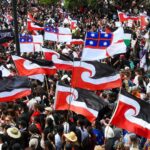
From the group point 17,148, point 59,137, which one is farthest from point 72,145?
point 17,148

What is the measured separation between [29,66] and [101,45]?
6.68 ft

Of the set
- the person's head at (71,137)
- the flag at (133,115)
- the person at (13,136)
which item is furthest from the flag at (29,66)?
the flag at (133,115)

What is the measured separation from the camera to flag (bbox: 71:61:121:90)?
9.72m

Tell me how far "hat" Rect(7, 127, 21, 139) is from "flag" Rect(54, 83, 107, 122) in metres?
0.94

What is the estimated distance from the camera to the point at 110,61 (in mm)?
17953

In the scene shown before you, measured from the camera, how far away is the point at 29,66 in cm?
1229

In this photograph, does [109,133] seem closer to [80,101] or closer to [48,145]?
[80,101]

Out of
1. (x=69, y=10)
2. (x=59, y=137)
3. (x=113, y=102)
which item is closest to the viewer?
(x=59, y=137)

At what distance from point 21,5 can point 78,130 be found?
3936cm

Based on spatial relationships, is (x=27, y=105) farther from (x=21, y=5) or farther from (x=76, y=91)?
(x=21, y=5)

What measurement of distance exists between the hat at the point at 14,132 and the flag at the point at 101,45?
82.8 inches

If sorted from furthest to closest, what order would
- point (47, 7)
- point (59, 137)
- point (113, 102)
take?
point (47, 7), point (113, 102), point (59, 137)

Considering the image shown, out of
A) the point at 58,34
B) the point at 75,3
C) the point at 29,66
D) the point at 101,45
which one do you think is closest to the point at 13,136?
the point at 29,66

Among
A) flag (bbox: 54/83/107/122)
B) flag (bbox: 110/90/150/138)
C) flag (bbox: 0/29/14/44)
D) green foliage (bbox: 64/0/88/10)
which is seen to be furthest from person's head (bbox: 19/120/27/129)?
green foliage (bbox: 64/0/88/10)
